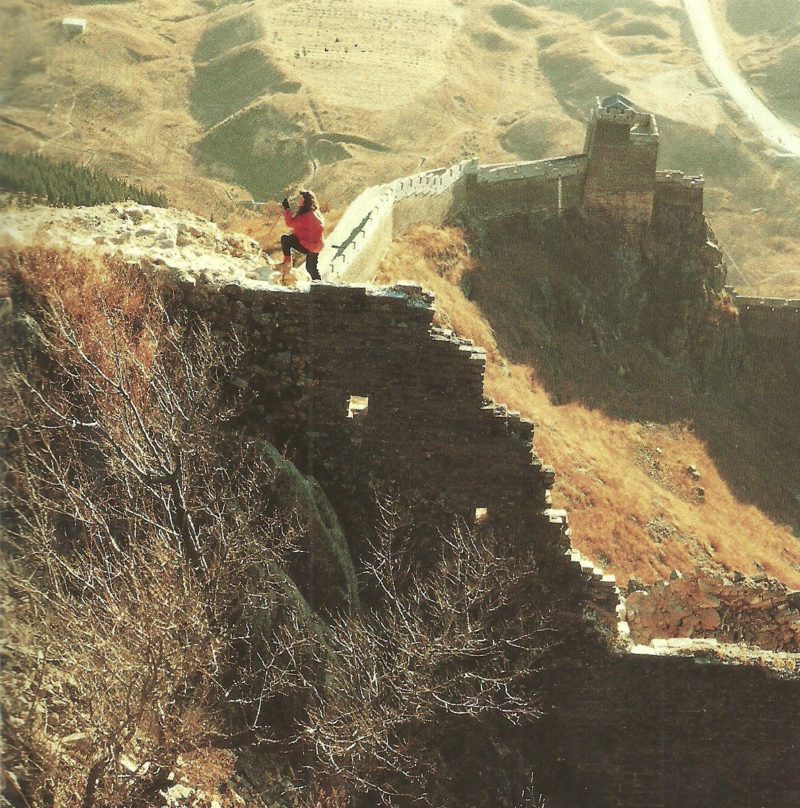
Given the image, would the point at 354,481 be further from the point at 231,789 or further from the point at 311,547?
the point at 231,789

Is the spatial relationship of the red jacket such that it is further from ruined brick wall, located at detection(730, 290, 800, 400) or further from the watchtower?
ruined brick wall, located at detection(730, 290, 800, 400)

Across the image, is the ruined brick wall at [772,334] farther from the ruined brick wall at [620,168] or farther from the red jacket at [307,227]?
the red jacket at [307,227]

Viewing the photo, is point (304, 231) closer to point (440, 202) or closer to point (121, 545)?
point (121, 545)

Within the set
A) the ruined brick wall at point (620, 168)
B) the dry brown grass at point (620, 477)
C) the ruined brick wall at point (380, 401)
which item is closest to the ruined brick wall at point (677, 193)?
the ruined brick wall at point (620, 168)

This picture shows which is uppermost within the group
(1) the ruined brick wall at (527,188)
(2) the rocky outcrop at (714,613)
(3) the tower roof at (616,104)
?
(3) the tower roof at (616,104)

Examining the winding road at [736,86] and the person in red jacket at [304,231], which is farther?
the winding road at [736,86]

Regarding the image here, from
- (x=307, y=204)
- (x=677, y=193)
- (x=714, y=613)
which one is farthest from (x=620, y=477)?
(x=307, y=204)

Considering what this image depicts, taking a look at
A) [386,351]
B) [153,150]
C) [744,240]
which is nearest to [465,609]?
[386,351]
